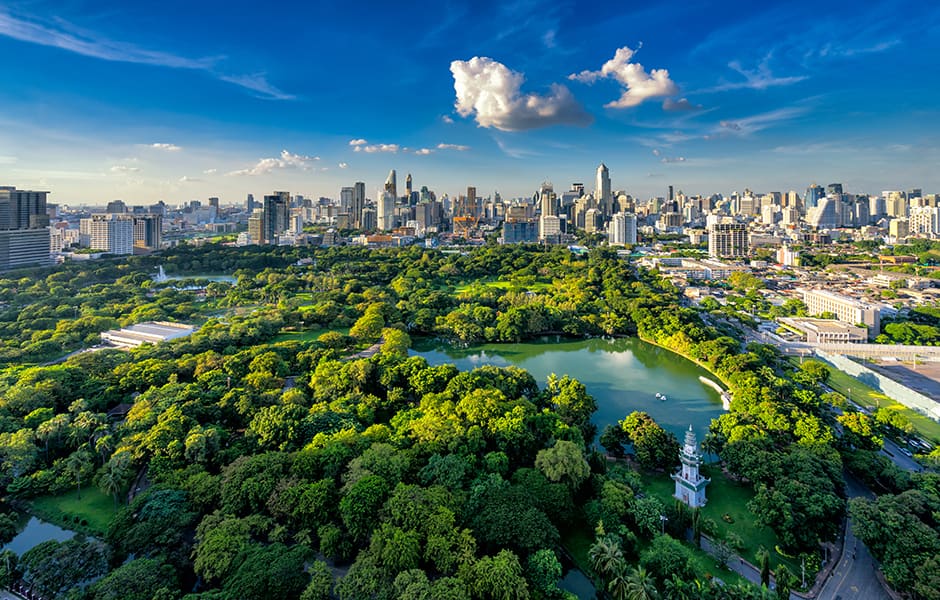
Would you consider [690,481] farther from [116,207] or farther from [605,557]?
[116,207]

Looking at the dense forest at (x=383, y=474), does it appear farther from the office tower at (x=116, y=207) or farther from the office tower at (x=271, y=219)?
the office tower at (x=116, y=207)

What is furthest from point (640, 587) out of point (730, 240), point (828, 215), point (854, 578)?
point (828, 215)

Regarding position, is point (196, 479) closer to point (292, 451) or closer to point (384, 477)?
point (292, 451)

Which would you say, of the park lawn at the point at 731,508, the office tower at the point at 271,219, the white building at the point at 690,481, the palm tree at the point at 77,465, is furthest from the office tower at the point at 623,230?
the palm tree at the point at 77,465

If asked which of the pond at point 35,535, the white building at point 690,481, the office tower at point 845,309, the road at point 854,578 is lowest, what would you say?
the pond at point 35,535

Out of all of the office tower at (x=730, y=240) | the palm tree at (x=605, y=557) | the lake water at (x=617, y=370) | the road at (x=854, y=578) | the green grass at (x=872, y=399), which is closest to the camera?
the palm tree at (x=605, y=557)

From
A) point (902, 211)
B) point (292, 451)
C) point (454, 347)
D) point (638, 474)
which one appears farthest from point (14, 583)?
point (902, 211)

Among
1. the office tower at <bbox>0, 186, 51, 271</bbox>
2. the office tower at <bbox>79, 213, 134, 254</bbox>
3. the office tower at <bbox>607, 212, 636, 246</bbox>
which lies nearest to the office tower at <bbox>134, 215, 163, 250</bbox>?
the office tower at <bbox>79, 213, 134, 254</bbox>
